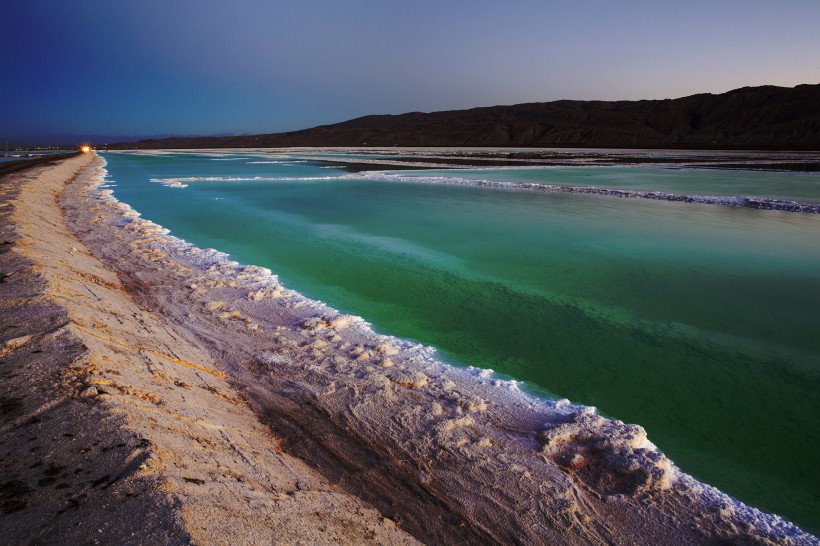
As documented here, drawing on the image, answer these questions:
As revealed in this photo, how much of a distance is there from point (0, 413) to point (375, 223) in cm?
874

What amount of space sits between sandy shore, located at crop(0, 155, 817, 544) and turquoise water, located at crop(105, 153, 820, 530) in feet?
1.65

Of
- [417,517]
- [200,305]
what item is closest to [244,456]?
[417,517]

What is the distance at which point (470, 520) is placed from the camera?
7.92 feet

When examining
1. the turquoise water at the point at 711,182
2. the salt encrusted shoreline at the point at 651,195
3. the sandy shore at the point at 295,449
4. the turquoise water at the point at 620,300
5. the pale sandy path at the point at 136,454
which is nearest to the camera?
the pale sandy path at the point at 136,454

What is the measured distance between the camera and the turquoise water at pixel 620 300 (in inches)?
130

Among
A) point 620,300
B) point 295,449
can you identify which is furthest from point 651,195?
point 295,449

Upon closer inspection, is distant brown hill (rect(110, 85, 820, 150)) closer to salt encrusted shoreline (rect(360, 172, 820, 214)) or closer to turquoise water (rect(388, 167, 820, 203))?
turquoise water (rect(388, 167, 820, 203))

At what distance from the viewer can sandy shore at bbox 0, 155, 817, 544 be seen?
2016 mm

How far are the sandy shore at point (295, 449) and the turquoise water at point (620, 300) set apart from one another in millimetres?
503

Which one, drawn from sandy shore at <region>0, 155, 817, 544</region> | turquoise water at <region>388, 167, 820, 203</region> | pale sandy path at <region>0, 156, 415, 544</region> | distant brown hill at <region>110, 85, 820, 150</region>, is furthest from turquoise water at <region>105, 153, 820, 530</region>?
distant brown hill at <region>110, 85, 820, 150</region>

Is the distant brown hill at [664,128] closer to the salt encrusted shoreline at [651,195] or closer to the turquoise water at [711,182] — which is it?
the turquoise water at [711,182]

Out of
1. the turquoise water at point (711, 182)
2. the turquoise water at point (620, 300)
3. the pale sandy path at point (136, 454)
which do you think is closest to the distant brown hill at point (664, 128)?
the turquoise water at point (711, 182)

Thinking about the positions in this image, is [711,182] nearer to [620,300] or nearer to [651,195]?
[651,195]

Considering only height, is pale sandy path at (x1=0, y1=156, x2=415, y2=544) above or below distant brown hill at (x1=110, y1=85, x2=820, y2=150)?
below
